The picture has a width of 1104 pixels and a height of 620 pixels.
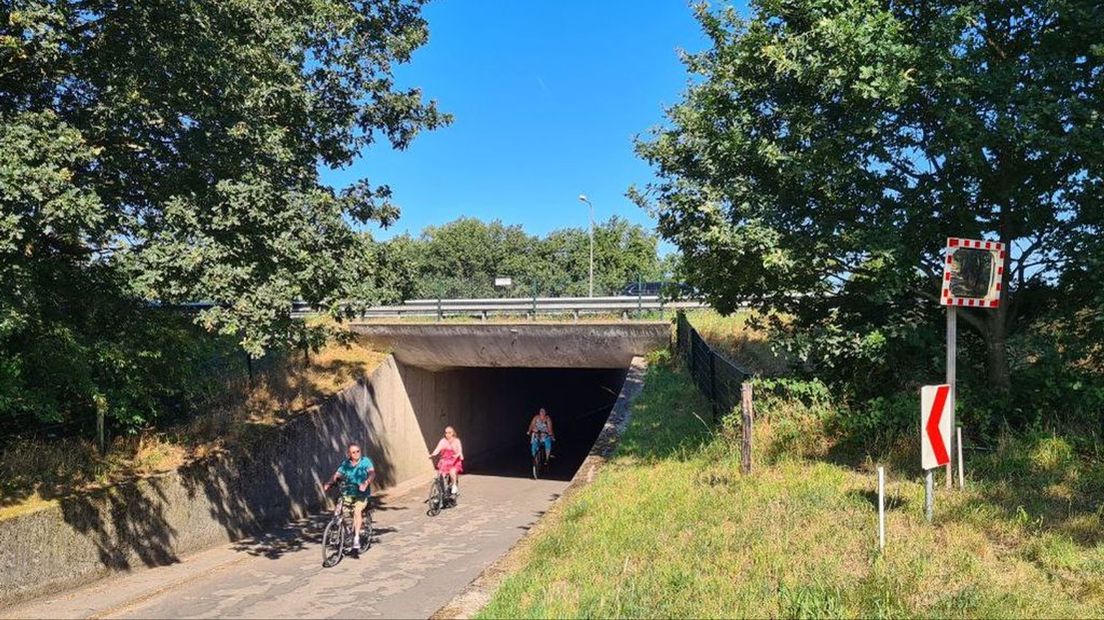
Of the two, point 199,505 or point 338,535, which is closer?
point 338,535

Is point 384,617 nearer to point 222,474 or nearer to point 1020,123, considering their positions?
point 222,474

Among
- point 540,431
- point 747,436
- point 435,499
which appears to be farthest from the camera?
point 540,431

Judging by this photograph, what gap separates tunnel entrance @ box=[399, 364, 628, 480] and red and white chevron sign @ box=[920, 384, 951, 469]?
14.1 metres

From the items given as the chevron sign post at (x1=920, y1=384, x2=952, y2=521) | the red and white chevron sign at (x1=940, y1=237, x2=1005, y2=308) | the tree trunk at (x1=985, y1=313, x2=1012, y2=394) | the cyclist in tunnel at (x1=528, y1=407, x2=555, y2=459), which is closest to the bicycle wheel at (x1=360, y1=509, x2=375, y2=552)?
the cyclist in tunnel at (x1=528, y1=407, x2=555, y2=459)

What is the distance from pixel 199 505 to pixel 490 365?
10615 millimetres

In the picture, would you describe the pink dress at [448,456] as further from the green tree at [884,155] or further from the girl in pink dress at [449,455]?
the green tree at [884,155]

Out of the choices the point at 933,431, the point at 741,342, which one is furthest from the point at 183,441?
the point at 741,342

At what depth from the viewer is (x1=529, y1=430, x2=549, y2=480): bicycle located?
19672 millimetres

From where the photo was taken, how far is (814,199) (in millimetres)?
9297

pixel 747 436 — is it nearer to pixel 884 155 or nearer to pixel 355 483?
pixel 884 155

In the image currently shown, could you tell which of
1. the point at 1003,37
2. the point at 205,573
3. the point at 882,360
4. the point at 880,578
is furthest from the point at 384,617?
the point at 1003,37

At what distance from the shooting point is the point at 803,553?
5.82m

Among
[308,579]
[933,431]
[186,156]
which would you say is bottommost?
[308,579]

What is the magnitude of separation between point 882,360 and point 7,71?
11020 millimetres
